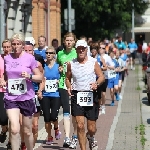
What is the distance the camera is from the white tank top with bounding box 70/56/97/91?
11.2 meters

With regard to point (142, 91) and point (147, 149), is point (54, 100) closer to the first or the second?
point (147, 149)

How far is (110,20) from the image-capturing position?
56812mm

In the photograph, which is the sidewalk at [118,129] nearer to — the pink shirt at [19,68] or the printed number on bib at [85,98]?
the printed number on bib at [85,98]

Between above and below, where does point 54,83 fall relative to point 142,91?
above

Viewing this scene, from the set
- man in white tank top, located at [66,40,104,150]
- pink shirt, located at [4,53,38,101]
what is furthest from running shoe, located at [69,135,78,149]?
pink shirt, located at [4,53,38,101]

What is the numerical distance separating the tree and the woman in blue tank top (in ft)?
133

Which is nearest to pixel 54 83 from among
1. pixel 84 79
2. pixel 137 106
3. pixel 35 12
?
pixel 84 79

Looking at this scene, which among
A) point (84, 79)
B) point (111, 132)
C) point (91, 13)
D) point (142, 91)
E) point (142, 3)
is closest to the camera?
point (84, 79)

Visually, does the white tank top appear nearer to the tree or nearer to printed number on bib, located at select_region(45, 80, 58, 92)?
printed number on bib, located at select_region(45, 80, 58, 92)

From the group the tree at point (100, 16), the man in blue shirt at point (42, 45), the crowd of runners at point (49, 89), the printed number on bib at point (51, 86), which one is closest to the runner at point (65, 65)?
the crowd of runners at point (49, 89)

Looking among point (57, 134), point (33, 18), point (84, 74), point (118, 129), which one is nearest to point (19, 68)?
point (84, 74)

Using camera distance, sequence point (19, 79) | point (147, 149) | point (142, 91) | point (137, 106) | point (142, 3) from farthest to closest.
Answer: point (142, 3) < point (142, 91) < point (137, 106) < point (147, 149) < point (19, 79)

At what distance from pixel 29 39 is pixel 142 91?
16562 mm

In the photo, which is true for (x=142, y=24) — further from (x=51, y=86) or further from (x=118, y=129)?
(x=51, y=86)
